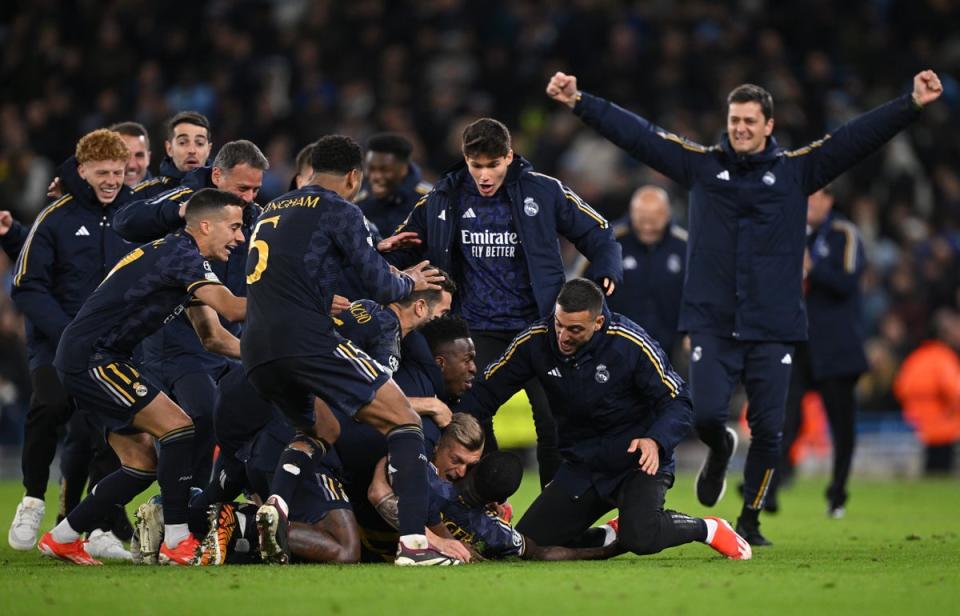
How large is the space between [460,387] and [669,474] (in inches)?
54.3

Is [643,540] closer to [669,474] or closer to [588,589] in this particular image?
[669,474]

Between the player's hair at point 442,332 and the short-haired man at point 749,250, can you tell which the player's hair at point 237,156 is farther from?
the short-haired man at point 749,250

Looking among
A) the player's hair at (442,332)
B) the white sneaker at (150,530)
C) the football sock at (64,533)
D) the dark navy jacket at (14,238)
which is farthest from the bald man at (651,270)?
the football sock at (64,533)

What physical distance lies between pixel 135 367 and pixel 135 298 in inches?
18.4

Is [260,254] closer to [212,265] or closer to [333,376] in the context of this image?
[333,376]

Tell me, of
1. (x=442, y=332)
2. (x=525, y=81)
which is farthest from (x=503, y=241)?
(x=525, y=81)

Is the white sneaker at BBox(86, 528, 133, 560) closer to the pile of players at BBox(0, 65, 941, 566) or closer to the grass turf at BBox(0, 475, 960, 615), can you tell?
the pile of players at BBox(0, 65, 941, 566)

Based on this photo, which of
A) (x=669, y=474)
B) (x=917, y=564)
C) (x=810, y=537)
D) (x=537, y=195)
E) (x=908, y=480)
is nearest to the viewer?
(x=917, y=564)

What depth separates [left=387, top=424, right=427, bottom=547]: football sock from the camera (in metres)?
7.91

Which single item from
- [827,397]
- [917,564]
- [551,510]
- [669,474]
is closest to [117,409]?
[551,510]

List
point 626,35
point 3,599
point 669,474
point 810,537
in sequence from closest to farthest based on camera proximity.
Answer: point 3,599 → point 669,474 → point 810,537 → point 626,35

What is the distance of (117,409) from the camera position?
27.7ft

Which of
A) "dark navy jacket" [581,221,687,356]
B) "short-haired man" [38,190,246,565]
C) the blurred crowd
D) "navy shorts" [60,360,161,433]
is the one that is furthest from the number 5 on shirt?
the blurred crowd

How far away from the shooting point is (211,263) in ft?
32.7
